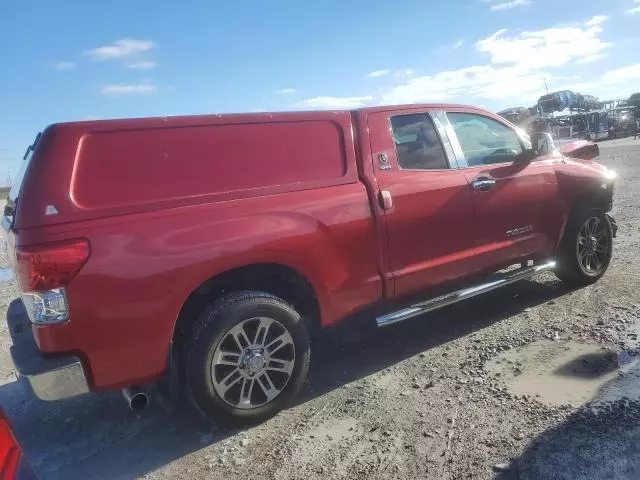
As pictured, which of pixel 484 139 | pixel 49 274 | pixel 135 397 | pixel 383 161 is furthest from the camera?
pixel 484 139

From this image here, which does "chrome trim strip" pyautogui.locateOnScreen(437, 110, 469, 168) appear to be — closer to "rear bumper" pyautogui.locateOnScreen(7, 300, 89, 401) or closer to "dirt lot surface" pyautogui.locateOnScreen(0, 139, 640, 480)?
"dirt lot surface" pyautogui.locateOnScreen(0, 139, 640, 480)

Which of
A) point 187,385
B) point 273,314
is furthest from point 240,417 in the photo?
point 273,314

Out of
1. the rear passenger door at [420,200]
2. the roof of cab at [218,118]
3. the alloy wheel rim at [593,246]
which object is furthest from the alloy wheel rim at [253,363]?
the alloy wheel rim at [593,246]

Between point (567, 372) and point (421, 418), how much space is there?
1.18 m

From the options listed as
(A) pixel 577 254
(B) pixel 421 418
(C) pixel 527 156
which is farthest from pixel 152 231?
(A) pixel 577 254

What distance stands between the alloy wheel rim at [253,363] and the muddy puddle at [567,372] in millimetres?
1529

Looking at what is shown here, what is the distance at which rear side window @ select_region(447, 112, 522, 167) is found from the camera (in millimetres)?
4469

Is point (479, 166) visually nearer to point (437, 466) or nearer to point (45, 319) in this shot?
point (437, 466)

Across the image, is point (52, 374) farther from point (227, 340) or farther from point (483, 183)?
point (483, 183)

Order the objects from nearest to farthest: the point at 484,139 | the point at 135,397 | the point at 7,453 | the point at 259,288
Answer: the point at 7,453 → the point at 135,397 → the point at 259,288 → the point at 484,139

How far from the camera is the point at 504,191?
14.7ft

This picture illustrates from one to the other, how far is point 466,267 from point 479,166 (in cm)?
88

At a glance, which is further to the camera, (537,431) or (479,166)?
(479,166)

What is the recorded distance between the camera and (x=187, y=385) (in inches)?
123
